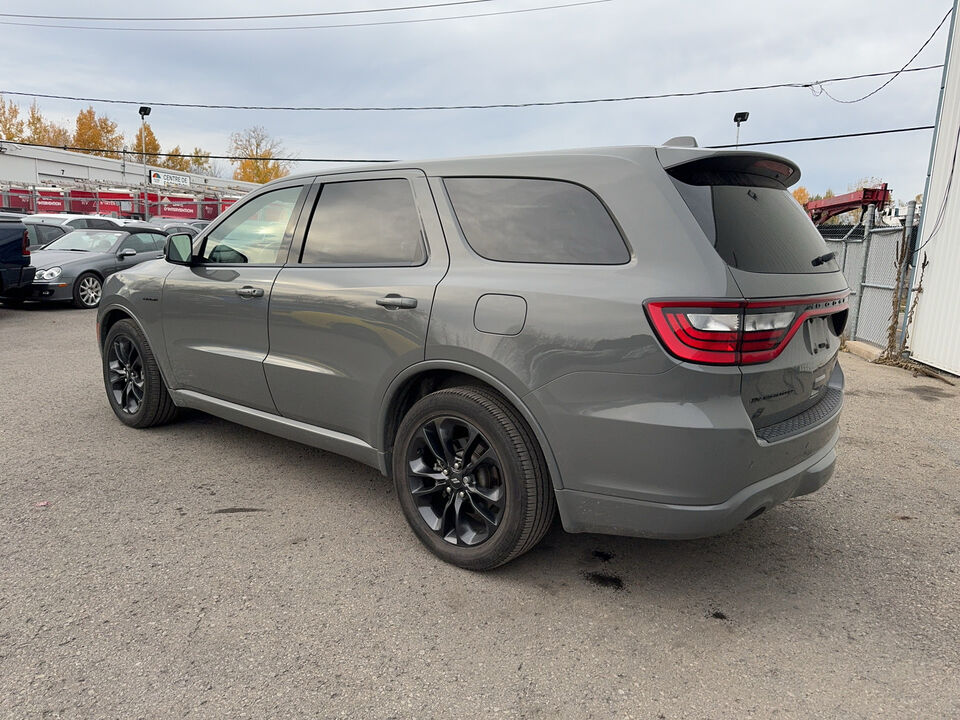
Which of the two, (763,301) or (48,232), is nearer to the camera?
(763,301)

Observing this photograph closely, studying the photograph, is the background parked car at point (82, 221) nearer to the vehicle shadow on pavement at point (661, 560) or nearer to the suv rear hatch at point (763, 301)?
the vehicle shadow on pavement at point (661, 560)

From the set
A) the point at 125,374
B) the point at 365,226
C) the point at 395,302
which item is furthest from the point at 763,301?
the point at 125,374

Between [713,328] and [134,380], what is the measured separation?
13.9 ft

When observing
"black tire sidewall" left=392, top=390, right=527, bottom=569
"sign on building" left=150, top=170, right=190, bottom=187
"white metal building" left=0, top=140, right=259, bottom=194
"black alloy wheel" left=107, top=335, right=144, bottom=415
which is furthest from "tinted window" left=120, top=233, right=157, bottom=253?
"sign on building" left=150, top=170, right=190, bottom=187

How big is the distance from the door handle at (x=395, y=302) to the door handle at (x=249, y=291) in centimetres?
97

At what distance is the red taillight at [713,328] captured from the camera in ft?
7.75

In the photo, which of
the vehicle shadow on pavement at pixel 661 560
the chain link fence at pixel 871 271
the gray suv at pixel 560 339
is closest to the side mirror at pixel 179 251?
the gray suv at pixel 560 339

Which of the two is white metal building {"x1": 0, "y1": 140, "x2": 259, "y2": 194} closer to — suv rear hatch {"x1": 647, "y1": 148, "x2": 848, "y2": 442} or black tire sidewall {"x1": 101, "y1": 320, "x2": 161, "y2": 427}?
black tire sidewall {"x1": 101, "y1": 320, "x2": 161, "y2": 427}

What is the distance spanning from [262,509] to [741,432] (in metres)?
2.51

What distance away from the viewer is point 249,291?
12.6 ft

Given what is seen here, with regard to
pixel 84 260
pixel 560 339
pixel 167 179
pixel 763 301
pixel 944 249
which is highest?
pixel 167 179

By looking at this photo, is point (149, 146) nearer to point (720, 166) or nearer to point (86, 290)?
point (86, 290)

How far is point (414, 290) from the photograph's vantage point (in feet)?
10.2

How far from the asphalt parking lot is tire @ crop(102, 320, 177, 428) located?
1.75ft
